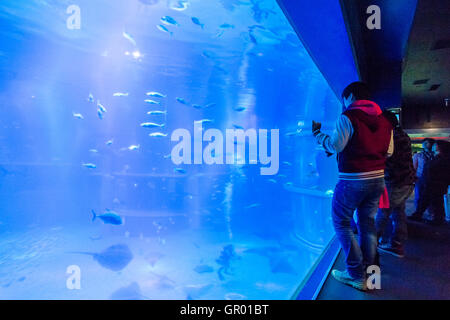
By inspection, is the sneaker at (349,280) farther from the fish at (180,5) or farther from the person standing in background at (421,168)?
the fish at (180,5)

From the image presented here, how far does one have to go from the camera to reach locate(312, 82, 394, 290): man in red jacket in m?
2.07

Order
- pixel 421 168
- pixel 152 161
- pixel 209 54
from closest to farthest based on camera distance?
pixel 421 168 → pixel 209 54 → pixel 152 161

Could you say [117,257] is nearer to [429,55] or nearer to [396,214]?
[396,214]

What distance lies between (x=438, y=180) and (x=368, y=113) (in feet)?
16.9

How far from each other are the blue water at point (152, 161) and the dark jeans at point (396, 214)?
3.22ft

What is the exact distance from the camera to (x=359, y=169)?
2.10 m

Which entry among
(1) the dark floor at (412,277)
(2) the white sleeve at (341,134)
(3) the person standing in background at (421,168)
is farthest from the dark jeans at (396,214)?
(3) the person standing in background at (421,168)

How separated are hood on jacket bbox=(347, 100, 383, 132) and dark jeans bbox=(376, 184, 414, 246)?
1663 mm

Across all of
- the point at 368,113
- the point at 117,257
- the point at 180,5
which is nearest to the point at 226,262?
the point at 117,257

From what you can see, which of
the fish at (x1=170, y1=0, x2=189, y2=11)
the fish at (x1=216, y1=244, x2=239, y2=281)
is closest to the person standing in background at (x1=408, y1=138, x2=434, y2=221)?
the fish at (x1=216, y1=244, x2=239, y2=281)

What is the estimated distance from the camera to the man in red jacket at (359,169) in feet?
6.81

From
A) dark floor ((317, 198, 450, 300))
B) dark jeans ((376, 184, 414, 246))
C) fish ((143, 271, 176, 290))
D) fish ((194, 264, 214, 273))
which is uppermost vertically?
dark jeans ((376, 184, 414, 246))

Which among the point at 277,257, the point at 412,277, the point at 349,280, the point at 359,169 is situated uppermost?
the point at 359,169

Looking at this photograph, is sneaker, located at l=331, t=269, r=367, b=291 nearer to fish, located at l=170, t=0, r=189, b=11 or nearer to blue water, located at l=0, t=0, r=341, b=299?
blue water, located at l=0, t=0, r=341, b=299
